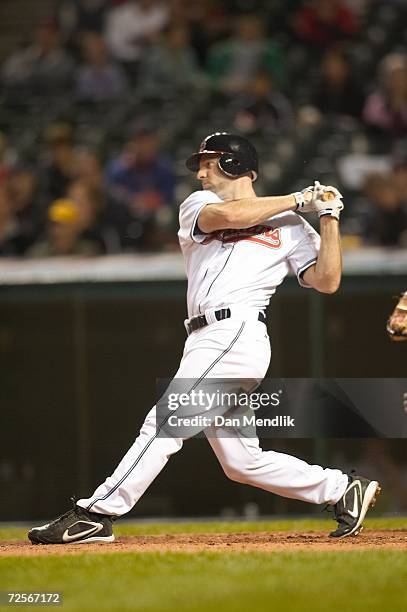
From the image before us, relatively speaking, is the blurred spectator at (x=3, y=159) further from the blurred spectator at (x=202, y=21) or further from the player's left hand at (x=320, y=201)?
the player's left hand at (x=320, y=201)

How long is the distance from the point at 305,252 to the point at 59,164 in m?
4.47

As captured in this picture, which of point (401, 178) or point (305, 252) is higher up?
point (401, 178)

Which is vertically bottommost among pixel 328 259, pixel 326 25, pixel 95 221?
pixel 328 259

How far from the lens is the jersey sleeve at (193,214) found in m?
4.74

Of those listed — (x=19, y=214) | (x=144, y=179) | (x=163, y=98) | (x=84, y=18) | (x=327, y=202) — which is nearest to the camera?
(x=327, y=202)

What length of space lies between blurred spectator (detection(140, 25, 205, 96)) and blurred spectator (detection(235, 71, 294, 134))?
2.53ft

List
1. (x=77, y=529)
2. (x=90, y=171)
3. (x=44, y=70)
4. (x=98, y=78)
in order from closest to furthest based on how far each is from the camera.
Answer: (x=77, y=529)
(x=90, y=171)
(x=98, y=78)
(x=44, y=70)

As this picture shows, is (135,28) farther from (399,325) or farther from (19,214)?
(399,325)

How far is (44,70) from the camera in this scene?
35.2ft

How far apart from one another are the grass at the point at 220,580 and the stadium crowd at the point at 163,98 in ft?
13.4

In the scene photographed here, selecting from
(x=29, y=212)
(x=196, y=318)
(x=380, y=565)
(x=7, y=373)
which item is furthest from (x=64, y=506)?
(x=380, y=565)

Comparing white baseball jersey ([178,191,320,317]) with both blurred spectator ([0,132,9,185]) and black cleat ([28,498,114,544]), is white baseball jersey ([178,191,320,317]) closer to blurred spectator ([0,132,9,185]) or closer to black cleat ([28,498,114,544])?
black cleat ([28,498,114,544])

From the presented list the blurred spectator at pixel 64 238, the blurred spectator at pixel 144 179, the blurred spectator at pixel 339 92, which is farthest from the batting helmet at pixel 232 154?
the blurred spectator at pixel 339 92

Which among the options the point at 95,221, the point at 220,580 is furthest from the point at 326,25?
the point at 220,580
